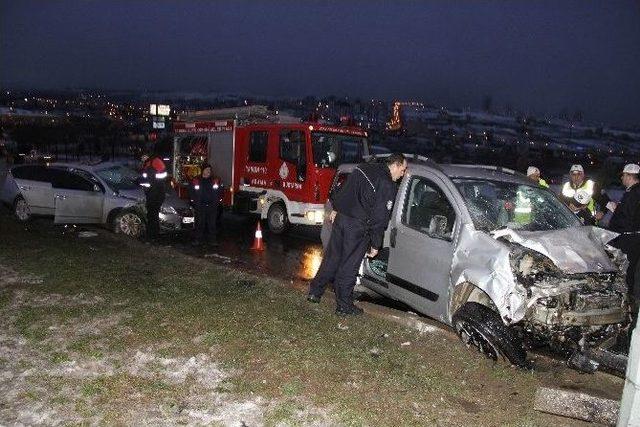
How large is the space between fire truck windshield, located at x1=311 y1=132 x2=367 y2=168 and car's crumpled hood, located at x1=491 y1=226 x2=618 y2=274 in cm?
643

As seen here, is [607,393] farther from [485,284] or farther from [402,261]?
[402,261]

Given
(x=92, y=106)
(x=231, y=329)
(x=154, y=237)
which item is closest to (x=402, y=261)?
(x=231, y=329)

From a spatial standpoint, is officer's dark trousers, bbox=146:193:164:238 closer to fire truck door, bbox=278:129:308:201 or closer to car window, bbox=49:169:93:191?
car window, bbox=49:169:93:191

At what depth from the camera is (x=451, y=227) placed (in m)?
4.89

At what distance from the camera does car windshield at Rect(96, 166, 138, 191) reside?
34.1 feet

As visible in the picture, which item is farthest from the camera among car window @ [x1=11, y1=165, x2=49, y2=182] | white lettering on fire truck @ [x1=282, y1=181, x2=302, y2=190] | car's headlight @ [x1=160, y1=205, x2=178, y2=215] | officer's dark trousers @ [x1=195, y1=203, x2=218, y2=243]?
car window @ [x1=11, y1=165, x2=49, y2=182]

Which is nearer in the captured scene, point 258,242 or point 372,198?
point 372,198

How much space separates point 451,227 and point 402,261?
0.72 m

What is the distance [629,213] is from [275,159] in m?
7.13

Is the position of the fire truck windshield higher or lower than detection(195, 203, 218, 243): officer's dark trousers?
higher

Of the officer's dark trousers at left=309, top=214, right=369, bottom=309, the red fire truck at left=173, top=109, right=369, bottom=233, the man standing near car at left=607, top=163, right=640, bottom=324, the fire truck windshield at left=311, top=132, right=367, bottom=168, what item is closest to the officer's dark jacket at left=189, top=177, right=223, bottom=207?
the red fire truck at left=173, top=109, right=369, bottom=233

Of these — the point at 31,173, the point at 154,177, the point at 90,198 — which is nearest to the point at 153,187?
the point at 154,177

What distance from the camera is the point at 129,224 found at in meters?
10.1

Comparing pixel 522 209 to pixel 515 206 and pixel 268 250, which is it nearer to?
pixel 515 206
